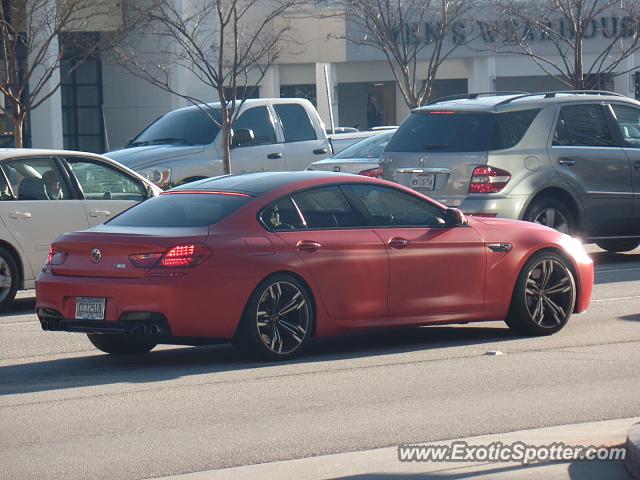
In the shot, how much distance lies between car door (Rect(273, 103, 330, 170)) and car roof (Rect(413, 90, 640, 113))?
4.85 metres

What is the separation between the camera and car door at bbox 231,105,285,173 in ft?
65.1

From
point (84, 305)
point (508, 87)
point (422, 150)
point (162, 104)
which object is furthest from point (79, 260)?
point (508, 87)

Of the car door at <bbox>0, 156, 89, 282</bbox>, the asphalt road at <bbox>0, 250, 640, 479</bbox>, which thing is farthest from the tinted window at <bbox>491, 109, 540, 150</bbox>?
the car door at <bbox>0, 156, 89, 282</bbox>

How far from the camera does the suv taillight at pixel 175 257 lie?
9.21 metres

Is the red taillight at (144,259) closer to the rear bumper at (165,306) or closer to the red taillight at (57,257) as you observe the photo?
the rear bumper at (165,306)

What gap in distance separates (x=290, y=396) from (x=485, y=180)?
6568 millimetres

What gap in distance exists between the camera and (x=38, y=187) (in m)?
13.3

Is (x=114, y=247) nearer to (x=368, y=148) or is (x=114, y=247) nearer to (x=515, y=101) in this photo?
(x=515, y=101)

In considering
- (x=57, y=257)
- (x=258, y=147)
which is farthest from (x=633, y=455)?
(x=258, y=147)

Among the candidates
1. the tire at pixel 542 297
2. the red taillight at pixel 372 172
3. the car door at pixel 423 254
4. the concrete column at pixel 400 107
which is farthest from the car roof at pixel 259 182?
the concrete column at pixel 400 107

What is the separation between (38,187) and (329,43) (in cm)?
3301

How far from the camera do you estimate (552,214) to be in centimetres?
1508

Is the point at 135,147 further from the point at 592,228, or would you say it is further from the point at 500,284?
the point at 500,284
